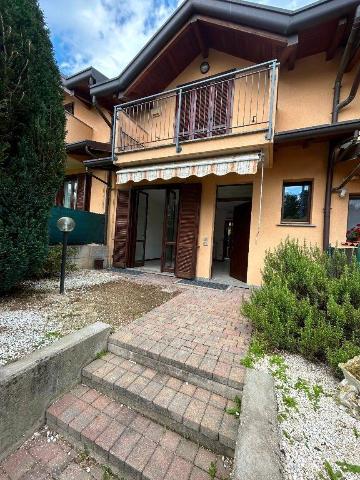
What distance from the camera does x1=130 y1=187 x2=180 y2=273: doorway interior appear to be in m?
9.15

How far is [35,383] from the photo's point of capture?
2416 millimetres

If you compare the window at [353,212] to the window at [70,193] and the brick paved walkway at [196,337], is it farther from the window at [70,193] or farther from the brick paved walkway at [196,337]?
the window at [70,193]

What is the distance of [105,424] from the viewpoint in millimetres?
2426

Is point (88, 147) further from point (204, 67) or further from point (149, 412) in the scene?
point (149, 412)

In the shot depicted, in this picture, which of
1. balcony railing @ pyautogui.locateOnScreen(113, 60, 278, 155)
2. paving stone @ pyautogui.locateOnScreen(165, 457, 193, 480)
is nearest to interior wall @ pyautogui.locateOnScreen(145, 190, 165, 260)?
balcony railing @ pyautogui.locateOnScreen(113, 60, 278, 155)

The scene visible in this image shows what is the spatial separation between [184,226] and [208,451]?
672 centimetres

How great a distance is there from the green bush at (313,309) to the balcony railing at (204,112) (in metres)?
4.88

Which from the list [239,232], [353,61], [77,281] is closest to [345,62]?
[353,61]

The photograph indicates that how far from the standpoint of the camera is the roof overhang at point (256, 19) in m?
5.42

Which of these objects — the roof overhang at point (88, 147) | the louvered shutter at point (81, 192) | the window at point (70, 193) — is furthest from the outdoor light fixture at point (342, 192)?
the window at point (70, 193)

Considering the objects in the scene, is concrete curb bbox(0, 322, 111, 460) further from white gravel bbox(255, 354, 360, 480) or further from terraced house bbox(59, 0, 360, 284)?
terraced house bbox(59, 0, 360, 284)

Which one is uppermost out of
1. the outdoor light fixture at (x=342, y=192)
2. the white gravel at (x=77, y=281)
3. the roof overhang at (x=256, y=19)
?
the roof overhang at (x=256, y=19)

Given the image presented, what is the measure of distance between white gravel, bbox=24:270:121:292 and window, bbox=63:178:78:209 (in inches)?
189

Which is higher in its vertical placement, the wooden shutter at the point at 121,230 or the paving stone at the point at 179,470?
the wooden shutter at the point at 121,230
